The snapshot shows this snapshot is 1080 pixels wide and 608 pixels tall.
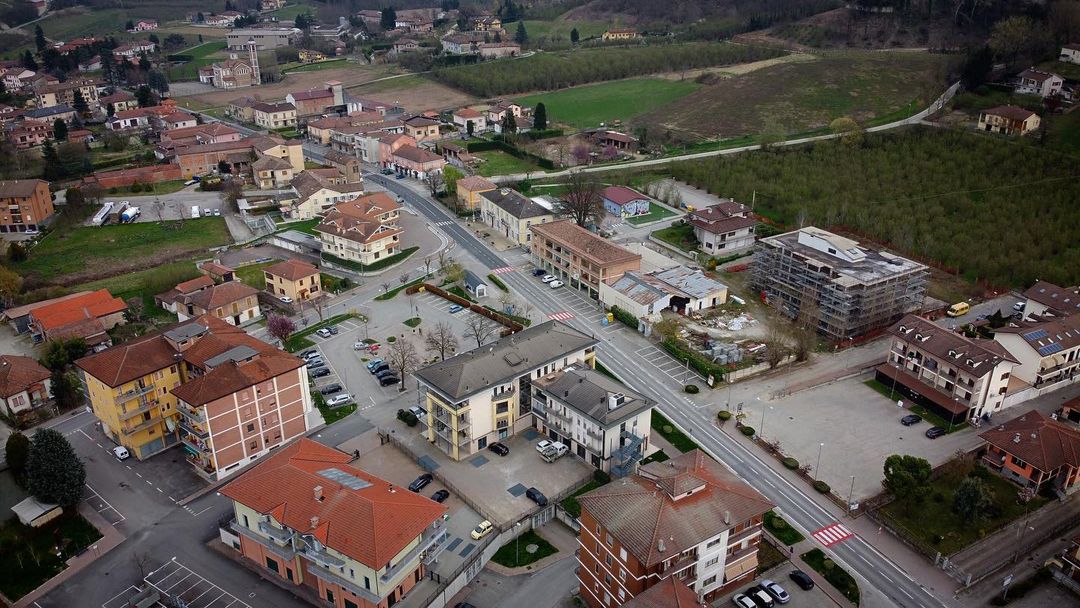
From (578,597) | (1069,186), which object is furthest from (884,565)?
(1069,186)

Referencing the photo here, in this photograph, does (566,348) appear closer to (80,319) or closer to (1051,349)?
(1051,349)

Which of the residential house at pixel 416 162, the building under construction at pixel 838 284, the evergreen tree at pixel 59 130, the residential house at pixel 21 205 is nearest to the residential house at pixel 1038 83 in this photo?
the building under construction at pixel 838 284

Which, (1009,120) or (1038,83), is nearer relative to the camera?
(1009,120)

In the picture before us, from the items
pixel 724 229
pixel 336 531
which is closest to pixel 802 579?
pixel 336 531

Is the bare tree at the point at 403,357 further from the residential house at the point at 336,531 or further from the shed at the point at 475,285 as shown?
the residential house at the point at 336,531


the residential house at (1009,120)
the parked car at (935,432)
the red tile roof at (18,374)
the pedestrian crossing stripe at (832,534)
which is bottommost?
the pedestrian crossing stripe at (832,534)

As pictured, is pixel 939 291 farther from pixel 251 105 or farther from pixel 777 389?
pixel 251 105
